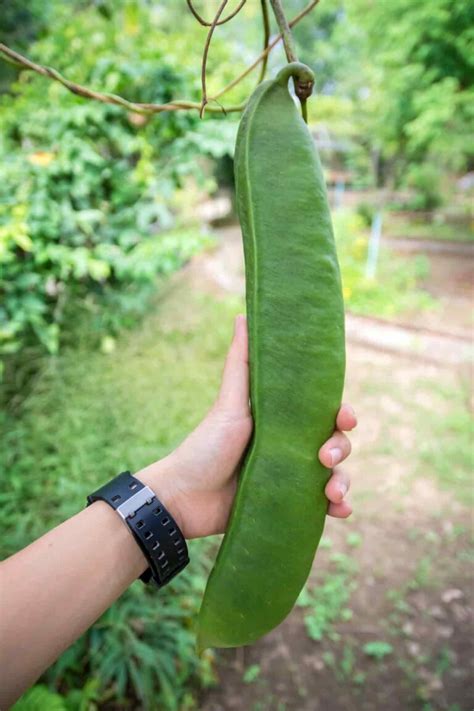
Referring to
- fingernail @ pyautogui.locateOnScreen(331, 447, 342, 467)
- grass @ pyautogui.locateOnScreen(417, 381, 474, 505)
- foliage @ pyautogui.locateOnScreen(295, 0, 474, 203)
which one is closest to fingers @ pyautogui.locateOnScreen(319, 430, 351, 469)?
fingernail @ pyautogui.locateOnScreen(331, 447, 342, 467)

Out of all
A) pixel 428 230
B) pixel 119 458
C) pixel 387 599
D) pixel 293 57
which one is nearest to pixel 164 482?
pixel 293 57

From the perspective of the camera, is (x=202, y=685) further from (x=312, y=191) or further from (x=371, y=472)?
(x=312, y=191)

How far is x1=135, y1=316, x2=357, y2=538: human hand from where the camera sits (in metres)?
1.17

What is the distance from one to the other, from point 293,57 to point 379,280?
21.4 ft

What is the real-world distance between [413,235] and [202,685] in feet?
34.5

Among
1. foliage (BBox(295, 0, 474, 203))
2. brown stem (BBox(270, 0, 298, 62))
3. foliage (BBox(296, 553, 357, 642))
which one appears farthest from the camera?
foliage (BBox(295, 0, 474, 203))

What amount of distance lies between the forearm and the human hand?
0.53ft

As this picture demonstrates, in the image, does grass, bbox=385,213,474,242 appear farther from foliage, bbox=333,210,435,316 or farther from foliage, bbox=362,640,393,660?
foliage, bbox=362,640,393,660

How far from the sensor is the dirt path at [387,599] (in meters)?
2.06

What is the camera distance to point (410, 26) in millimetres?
5793

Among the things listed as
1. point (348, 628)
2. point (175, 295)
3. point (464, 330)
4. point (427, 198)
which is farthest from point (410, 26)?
point (427, 198)

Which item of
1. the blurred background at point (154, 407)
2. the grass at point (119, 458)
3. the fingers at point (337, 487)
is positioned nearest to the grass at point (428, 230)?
the blurred background at point (154, 407)

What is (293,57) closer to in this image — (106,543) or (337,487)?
(337,487)

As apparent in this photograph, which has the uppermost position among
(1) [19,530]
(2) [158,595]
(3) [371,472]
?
(1) [19,530]
